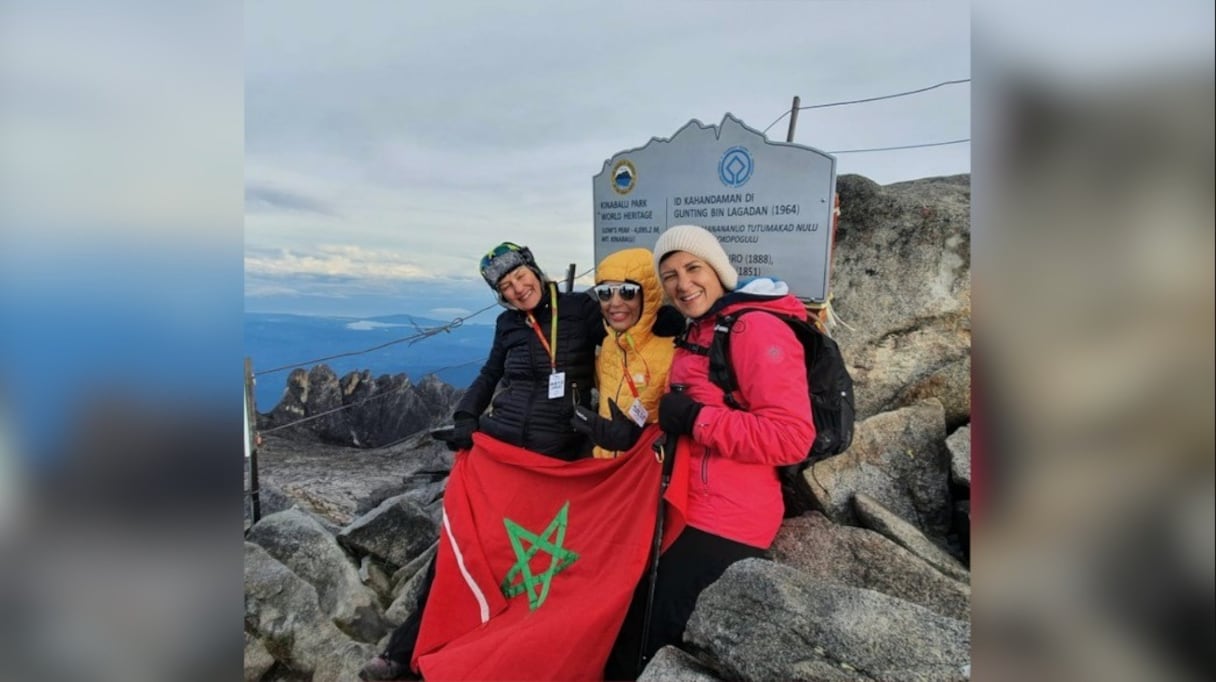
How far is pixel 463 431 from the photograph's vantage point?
455 cm

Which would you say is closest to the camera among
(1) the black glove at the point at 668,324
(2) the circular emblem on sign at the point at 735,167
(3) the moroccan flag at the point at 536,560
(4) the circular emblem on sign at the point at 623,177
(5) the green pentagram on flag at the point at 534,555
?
(3) the moroccan flag at the point at 536,560

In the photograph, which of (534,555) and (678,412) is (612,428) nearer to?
(678,412)

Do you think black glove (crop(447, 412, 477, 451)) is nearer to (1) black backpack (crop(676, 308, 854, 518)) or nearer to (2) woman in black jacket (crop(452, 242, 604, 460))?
(2) woman in black jacket (crop(452, 242, 604, 460))

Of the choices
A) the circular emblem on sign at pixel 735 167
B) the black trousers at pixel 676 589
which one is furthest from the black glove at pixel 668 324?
the black trousers at pixel 676 589

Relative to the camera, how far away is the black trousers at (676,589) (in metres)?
3.07

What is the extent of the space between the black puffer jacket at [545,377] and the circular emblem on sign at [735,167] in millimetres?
1407

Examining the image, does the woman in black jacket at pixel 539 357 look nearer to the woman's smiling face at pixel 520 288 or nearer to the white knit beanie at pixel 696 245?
the woman's smiling face at pixel 520 288

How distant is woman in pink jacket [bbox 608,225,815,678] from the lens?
2.93 meters

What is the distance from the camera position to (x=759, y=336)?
119 inches

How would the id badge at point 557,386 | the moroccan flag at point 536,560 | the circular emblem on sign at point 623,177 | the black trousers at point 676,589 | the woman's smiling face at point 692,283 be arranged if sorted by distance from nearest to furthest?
the black trousers at point 676,589
the moroccan flag at point 536,560
the woman's smiling face at point 692,283
the id badge at point 557,386
the circular emblem on sign at point 623,177

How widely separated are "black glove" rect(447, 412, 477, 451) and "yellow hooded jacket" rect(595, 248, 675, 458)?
1.13 metres

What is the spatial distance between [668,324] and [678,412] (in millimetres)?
1061
